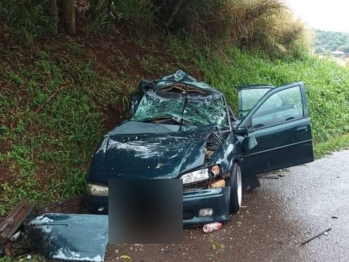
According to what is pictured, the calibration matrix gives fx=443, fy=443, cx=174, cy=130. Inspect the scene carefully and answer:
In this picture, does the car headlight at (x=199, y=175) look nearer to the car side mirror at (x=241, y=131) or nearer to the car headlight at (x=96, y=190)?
the car headlight at (x=96, y=190)

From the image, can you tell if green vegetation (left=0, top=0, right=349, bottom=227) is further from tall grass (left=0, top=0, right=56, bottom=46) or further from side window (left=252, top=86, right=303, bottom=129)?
side window (left=252, top=86, right=303, bottom=129)

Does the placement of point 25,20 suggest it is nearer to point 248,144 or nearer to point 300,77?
point 248,144

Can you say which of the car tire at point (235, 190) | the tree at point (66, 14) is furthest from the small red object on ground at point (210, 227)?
the tree at point (66, 14)

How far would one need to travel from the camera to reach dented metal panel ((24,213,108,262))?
12.8 feet

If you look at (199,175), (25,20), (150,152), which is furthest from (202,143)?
(25,20)

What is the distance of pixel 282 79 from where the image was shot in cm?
1291

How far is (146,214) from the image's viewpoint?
13.4 feet

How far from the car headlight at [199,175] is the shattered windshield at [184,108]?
42.6 inches

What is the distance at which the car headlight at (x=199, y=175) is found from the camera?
461 cm

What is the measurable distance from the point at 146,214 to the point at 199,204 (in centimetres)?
67

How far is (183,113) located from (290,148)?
1521 millimetres

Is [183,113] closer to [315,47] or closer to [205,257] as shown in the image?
[205,257]

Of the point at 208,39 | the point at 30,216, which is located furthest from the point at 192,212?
the point at 208,39

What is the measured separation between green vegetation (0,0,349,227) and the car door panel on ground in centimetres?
227
